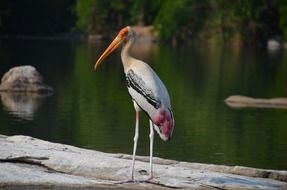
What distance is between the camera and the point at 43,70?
38.9 m

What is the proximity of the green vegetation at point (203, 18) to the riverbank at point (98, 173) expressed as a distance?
208 feet

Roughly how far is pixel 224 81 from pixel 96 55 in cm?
1662

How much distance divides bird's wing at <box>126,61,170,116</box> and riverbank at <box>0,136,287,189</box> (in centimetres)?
81

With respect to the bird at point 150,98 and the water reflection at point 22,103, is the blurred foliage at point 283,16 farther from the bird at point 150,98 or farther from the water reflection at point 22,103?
the bird at point 150,98

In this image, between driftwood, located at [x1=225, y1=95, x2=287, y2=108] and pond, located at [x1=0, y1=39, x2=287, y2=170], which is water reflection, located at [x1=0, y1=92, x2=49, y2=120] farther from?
driftwood, located at [x1=225, y1=95, x2=287, y2=108]

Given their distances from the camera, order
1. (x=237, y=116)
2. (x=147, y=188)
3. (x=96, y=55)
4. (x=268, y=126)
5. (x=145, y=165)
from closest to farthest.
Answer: (x=147, y=188), (x=145, y=165), (x=268, y=126), (x=237, y=116), (x=96, y=55)

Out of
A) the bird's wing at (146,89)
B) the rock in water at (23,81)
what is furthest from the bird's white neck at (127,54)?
the rock in water at (23,81)

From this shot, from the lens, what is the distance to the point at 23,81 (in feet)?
91.7

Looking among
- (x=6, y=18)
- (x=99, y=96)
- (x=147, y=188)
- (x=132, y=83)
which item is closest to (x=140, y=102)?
(x=132, y=83)

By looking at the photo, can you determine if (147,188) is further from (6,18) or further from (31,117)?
(6,18)

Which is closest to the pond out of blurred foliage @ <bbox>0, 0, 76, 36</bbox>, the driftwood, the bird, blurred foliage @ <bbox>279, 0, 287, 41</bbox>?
the driftwood

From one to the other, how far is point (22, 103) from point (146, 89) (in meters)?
13.6

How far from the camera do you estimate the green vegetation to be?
76812 millimetres

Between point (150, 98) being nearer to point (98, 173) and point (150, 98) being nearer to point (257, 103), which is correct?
point (98, 173)
